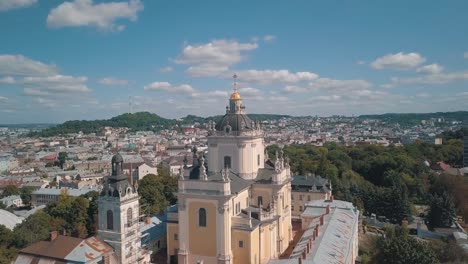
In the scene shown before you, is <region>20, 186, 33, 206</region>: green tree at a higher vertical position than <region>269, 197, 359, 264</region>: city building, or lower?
lower

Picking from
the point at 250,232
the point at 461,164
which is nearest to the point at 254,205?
the point at 250,232

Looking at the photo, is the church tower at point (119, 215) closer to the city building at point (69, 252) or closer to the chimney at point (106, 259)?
the city building at point (69, 252)

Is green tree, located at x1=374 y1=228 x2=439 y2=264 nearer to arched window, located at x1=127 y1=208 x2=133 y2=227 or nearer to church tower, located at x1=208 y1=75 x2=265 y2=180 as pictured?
church tower, located at x1=208 y1=75 x2=265 y2=180

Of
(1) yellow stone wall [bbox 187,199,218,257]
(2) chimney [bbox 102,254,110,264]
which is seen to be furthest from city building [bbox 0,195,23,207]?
(1) yellow stone wall [bbox 187,199,218,257]

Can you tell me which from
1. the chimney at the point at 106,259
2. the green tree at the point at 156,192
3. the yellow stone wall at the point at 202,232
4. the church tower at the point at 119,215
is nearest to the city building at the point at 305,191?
the green tree at the point at 156,192

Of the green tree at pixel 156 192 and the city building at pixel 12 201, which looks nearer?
the green tree at pixel 156 192

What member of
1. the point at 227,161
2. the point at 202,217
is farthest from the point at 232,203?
the point at 227,161
